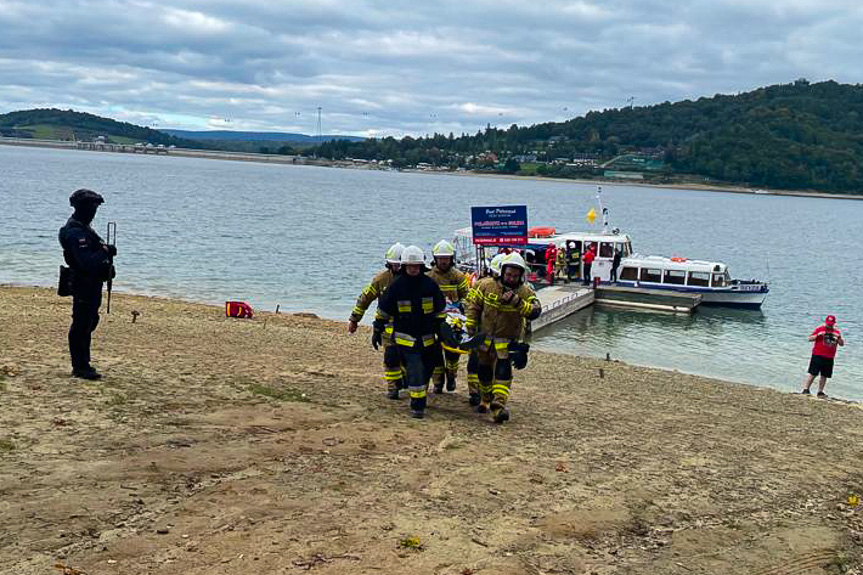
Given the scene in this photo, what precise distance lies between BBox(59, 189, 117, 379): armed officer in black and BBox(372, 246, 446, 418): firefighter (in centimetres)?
329

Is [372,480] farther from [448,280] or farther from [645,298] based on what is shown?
[645,298]

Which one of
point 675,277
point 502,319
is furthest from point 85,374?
point 675,277

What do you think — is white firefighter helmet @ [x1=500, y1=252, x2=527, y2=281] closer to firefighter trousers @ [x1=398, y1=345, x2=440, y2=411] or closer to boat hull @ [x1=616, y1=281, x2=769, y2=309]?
firefighter trousers @ [x1=398, y1=345, x2=440, y2=411]

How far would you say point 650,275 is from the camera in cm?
3778

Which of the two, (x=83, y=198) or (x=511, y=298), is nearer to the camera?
(x=83, y=198)

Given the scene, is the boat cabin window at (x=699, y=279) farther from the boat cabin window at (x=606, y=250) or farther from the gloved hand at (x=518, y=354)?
the gloved hand at (x=518, y=354)

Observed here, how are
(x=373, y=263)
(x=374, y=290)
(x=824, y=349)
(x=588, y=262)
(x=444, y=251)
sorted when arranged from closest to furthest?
(x=374, y=290), (x=444, y=251), (x=824, y=349), (x=588, y=262), (x=373, y=263)

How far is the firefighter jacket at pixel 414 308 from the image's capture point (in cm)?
999

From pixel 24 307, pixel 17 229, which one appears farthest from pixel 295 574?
pixel 17 229

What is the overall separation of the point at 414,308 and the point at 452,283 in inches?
60.4

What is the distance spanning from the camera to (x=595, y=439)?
10.0 meters

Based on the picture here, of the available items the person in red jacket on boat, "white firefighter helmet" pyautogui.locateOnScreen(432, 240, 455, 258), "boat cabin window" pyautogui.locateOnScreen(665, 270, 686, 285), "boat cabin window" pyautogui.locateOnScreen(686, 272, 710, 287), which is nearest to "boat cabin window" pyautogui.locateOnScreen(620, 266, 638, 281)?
"boat cabin window" pyautogui.locateOnScreen(665, 270, 686, 285)

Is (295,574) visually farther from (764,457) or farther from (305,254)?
(305,254)

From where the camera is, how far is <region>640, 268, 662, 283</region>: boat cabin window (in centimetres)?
3762
